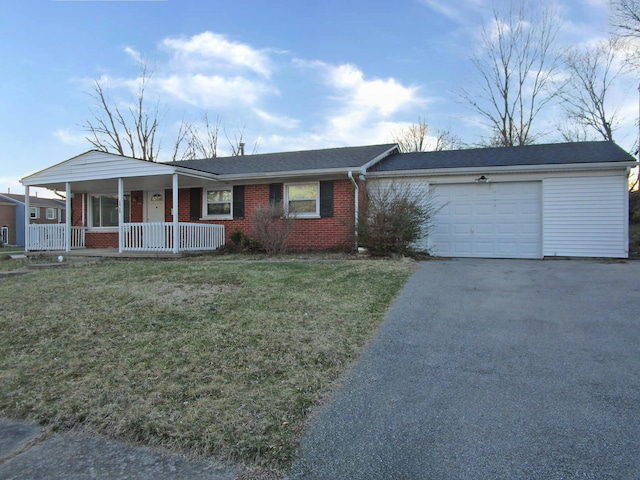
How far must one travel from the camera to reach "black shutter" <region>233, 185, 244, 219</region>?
43.1ft

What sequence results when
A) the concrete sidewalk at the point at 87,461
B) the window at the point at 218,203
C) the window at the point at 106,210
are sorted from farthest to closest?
1. the window at the point at 106,210
2. the window at the point at 218,203
3. the concrete sidewalk at the point at 87,461

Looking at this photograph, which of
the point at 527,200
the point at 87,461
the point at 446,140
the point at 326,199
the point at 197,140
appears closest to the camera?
the point at 87,461

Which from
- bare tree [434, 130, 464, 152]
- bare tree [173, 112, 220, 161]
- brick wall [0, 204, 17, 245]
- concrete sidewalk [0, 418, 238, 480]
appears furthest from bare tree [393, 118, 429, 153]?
brick wall [0, 204, 17, 245]

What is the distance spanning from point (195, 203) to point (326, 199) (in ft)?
15.6

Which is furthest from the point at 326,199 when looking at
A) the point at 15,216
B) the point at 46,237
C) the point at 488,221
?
the point at 15,216

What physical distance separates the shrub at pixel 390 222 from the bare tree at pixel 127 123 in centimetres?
2375

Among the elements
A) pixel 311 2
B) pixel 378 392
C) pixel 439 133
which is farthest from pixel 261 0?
pixel 439 133

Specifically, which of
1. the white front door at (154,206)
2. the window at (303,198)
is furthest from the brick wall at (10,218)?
the window at (303,198)

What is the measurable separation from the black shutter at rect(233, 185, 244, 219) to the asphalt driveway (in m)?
8.75

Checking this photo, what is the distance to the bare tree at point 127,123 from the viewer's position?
27.5 meters

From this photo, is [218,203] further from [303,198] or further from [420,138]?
[420,138]

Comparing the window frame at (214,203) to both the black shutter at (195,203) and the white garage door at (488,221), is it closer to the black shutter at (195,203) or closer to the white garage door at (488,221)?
the black shutter at (195,203)

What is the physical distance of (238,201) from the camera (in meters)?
13.2

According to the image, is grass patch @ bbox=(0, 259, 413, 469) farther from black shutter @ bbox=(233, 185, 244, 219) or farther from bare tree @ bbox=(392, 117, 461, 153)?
bare tree @ bbox=(392, 117, 461, 153)
